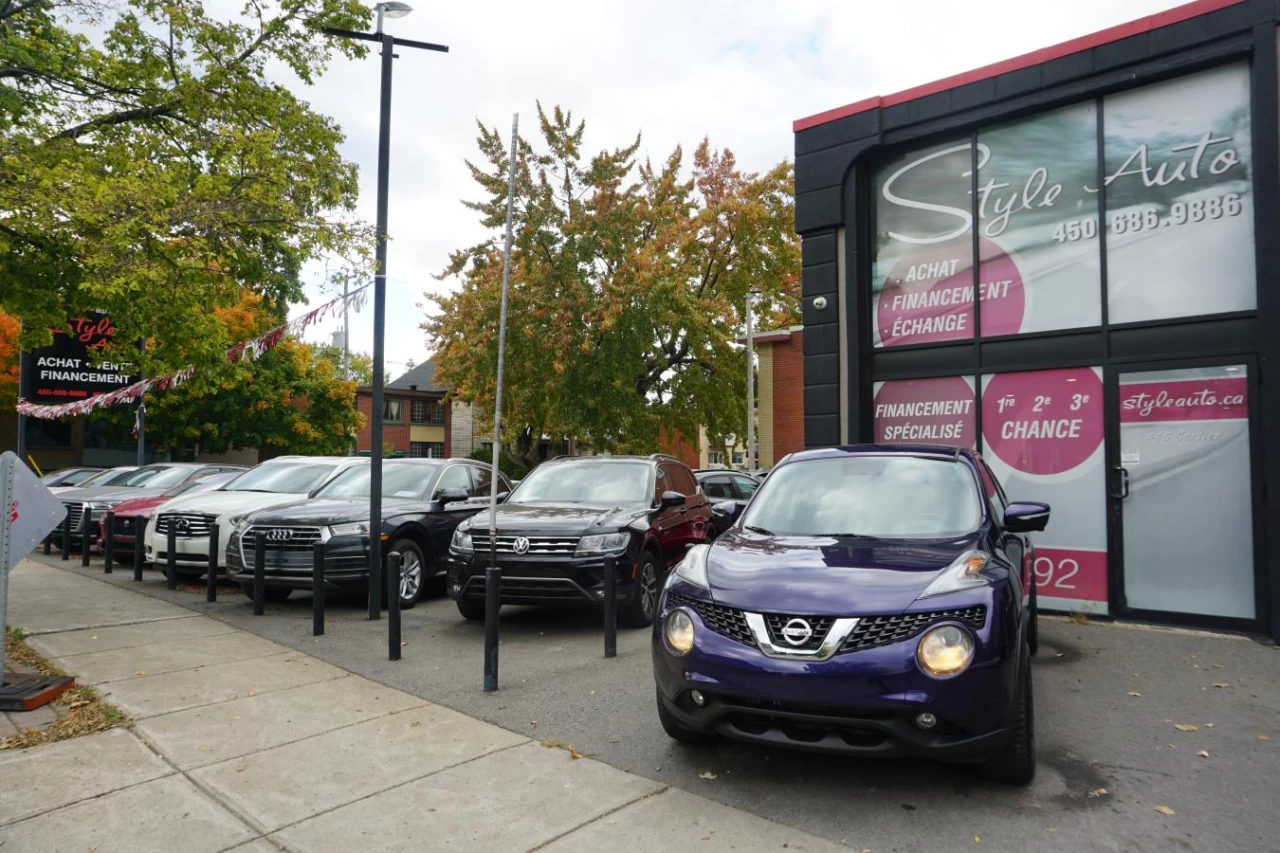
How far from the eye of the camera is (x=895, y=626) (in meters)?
3.54

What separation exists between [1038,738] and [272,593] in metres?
8.79

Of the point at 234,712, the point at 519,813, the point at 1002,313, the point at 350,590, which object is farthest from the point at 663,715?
the point at 1002,313

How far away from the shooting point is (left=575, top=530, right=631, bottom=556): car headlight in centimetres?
Result: 737

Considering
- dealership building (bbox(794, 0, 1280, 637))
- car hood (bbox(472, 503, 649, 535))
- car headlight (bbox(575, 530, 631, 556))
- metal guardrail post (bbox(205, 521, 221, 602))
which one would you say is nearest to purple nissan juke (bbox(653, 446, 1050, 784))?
car headlight (bbox(575, 530, 631, 556))

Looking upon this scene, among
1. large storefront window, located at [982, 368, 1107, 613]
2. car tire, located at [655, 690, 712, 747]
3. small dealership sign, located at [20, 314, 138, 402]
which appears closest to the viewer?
car tire, located at [655, 690, 712, 747]

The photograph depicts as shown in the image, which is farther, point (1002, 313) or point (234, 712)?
point (1002, 313)

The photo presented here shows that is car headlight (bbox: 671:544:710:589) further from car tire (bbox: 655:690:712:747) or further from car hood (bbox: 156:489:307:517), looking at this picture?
car hood (bbox: 156:489:307:517)

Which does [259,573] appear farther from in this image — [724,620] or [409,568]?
[724,620]

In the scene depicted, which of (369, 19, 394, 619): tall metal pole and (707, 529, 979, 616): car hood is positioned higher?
(369, 19, 394, 619): tall metal pole

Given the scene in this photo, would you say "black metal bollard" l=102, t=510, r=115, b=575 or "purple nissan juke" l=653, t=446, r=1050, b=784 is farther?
"black metal bollard" l=102, t=510, r=115, b=575

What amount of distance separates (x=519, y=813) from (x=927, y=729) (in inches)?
72.8

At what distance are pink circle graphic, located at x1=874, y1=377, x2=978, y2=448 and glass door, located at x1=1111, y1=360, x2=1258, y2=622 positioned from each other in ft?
5.06

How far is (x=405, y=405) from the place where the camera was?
5019 cm

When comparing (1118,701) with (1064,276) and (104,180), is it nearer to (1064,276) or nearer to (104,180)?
(1064,276)
